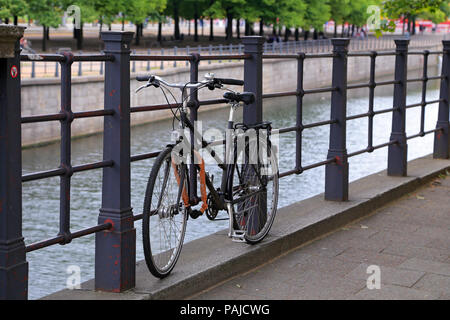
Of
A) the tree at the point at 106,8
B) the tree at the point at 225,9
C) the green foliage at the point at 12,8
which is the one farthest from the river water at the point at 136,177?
the tree at the point at 225,9

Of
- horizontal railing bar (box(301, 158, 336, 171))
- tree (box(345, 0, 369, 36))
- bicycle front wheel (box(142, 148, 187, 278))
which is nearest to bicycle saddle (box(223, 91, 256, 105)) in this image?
bicycle front wheel (box(142, 148, 187, 278))

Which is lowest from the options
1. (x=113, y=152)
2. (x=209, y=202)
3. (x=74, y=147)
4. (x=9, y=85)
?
(x=74, y=147)

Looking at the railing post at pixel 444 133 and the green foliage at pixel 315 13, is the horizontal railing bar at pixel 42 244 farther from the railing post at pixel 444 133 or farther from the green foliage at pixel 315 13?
the green foliage at pixel 315 13

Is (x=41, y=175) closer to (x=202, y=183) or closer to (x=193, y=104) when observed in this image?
(x=202, y=183)

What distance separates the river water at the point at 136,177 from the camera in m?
12.0

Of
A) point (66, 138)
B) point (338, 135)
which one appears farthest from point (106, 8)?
point (66, 138)

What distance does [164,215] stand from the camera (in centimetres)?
414

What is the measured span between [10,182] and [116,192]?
0.76 m

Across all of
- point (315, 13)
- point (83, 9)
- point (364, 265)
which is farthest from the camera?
point (315, 13)

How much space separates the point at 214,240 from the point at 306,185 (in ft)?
43.0

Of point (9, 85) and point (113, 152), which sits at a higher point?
point (9, 85)

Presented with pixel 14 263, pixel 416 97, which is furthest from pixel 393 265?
pixel 416 97
